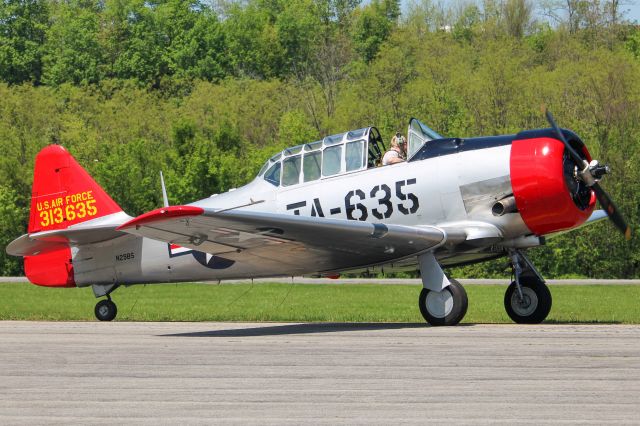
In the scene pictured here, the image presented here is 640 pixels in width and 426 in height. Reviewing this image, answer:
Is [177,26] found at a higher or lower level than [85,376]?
higher

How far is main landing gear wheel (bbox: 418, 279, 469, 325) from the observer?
14.9 meters

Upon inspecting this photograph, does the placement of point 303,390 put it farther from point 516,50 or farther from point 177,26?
point 177,26

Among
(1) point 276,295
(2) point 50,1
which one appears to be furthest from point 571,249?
(2) point 50,1

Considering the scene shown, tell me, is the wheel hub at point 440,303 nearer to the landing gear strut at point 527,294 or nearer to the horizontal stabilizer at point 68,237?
the landing gear strut at point 527,294

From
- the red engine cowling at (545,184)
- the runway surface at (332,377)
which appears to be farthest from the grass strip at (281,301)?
the runway surface at (332,377)

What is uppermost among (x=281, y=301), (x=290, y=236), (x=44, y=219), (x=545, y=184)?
(x=44, y=219)

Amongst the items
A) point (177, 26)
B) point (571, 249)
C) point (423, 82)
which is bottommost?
point (571, 249)

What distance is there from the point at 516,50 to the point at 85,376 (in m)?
64.7

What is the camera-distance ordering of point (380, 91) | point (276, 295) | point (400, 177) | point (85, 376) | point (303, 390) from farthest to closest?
1. point (380, 91)
2. point (276, 295)
3. point (400, 177)
4. point (85, 376)
5. point (303, 390)

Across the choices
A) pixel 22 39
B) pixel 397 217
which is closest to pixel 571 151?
pixel 397 217

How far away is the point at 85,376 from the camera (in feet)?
34.0

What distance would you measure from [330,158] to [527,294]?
3.38 m

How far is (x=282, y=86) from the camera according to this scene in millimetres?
76812

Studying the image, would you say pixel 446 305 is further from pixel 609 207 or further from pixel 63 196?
pixel 63 196
